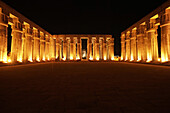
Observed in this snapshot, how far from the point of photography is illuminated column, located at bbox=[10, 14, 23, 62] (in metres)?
17.1

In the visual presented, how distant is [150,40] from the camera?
742 inches

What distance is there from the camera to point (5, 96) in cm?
332

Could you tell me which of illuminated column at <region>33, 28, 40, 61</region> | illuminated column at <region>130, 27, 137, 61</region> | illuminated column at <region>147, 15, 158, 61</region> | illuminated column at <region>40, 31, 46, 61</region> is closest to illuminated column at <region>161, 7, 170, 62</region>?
illuminated column at <region>147, 15, 158, 61</region>

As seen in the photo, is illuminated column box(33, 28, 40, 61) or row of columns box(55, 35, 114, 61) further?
row of columns box(55, 35, 114, 61)

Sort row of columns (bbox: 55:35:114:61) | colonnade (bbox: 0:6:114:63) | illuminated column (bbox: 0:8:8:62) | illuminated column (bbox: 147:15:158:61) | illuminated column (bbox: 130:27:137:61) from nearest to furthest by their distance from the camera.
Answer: illuminated column (bbox: 0:8:8:62), colonnade (bbox: 0:6:114:63), illuminated column (bbox: 147:15:158:61), illuminated column (bbox: 130:27:137:61), row of columns (bbox: 55:35:114:61)

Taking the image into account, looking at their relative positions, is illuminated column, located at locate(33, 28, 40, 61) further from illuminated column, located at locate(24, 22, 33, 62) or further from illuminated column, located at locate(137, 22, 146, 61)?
illuminated column, located at locate(137, 22, 146, 61)

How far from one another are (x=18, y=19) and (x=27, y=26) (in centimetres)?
359

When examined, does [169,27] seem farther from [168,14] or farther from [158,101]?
[158,101]

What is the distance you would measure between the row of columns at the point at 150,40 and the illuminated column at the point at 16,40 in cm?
2056

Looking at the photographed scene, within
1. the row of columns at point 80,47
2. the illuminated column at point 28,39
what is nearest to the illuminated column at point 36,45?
the illuminated column at point 28,39

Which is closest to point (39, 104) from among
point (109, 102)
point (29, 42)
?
point (109, 102)

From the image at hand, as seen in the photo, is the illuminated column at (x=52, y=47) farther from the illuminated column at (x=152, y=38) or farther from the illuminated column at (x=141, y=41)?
the illuminated column at (x=152, y=38)

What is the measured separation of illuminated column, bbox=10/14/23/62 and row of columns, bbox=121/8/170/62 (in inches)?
809

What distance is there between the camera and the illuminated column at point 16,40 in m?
17.1
